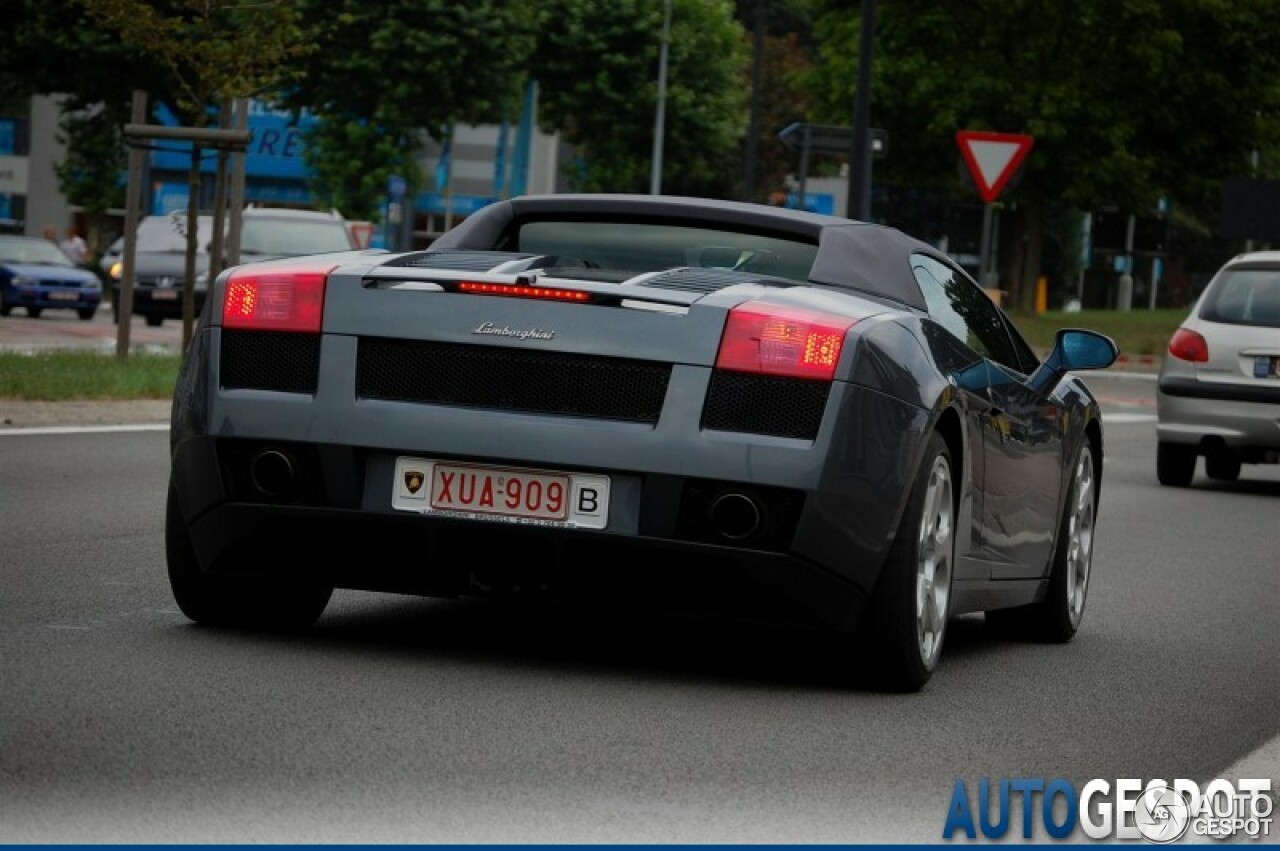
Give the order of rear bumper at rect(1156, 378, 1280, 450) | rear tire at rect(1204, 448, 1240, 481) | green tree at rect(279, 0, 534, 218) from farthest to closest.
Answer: green tree at rect(279, 0, 534, 218) < rear tire at rect(1204, 448, 1240, 481) < rear bumper at rect(1156, 378, 1280, 450)

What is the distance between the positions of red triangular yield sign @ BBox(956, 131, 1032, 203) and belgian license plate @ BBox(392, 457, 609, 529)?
68.2ft

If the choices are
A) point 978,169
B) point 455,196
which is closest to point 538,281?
point 978,169

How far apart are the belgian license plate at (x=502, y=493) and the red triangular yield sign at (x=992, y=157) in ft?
68.2

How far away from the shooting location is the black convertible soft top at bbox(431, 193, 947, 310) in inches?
314

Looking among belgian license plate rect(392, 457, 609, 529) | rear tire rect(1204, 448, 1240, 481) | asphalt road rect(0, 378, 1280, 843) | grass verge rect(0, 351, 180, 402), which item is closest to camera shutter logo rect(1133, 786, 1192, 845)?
asphalt road rect(0, 378, 1280, 843)

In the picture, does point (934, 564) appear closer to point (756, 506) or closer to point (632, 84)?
point (756, 506)

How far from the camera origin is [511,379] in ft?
23.4

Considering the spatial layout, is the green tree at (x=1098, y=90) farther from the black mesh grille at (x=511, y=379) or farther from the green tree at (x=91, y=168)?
the black mesh grille at (x=511, y=379)

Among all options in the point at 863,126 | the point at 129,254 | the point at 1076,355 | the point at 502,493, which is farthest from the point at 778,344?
the point at 863,126

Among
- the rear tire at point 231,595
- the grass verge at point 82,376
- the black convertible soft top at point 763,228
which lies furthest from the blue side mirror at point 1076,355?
the grass verge at point 82,376

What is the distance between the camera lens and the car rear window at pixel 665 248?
26.5 feet

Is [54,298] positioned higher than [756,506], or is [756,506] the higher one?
[756,506]

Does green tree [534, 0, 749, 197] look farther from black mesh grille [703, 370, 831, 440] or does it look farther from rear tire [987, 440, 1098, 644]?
black mesh grille [703, 370, 831, 440]

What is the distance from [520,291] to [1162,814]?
2.22m
